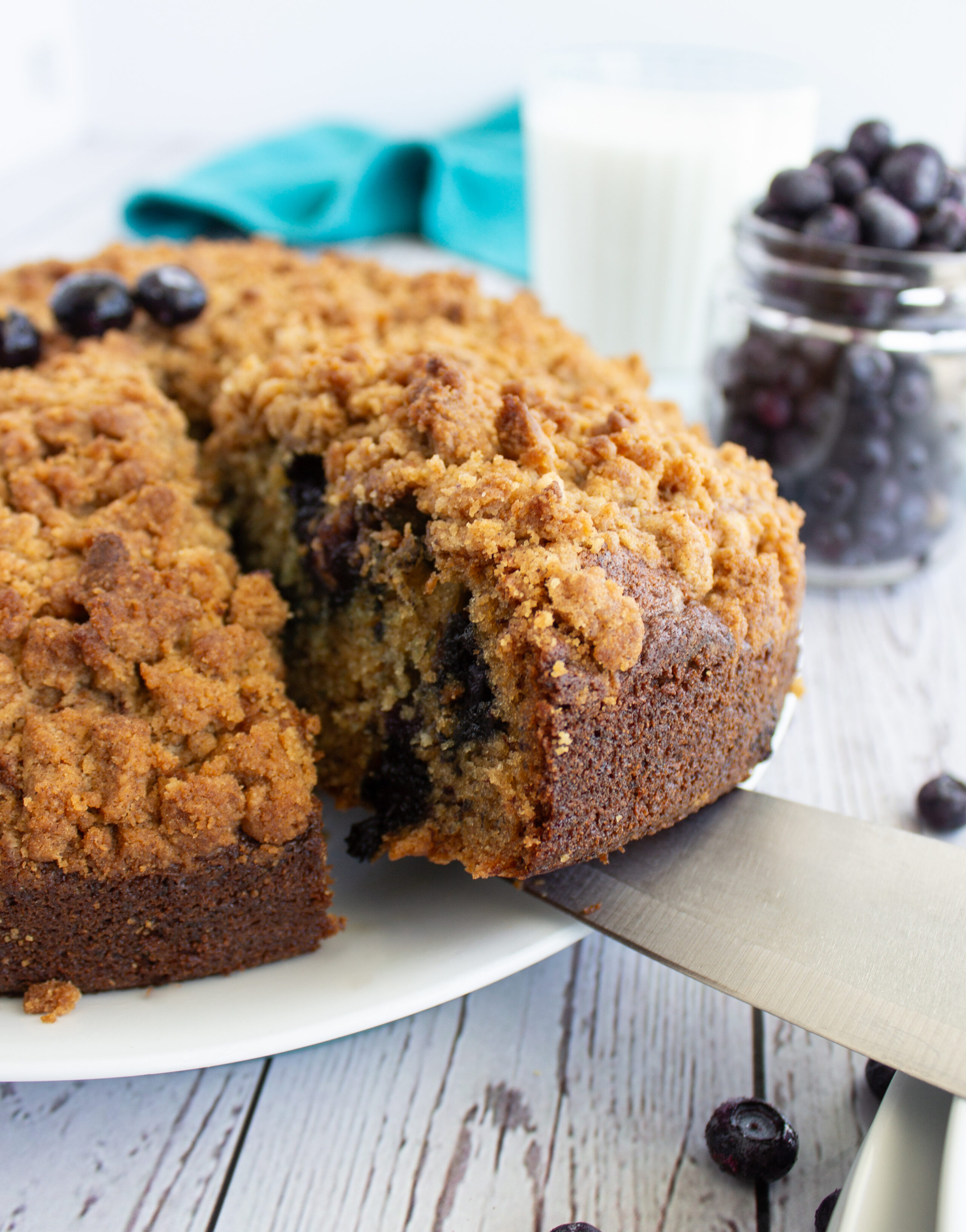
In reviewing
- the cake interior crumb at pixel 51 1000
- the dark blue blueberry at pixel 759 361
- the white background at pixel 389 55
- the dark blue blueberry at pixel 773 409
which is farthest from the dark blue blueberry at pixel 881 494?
the white background at pixel 389 55

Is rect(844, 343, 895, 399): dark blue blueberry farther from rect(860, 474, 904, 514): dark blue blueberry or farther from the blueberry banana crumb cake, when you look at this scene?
the blueberry banana crumb cake

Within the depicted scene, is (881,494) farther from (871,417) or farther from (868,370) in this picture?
(868,370)

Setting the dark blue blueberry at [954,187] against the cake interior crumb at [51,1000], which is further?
the dark blue blueberry at [954,187]

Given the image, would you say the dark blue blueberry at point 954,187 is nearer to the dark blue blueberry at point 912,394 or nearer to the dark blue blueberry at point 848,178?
the dark blue blueberry at point 848,178

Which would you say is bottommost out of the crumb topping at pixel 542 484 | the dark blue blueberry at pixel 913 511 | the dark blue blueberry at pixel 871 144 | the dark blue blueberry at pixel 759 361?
the dark blue blueberry at pixel 913 511

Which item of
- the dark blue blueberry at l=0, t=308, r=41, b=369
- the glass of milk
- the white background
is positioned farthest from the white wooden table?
the white background

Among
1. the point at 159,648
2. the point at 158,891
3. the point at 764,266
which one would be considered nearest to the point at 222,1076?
the point at 158,891

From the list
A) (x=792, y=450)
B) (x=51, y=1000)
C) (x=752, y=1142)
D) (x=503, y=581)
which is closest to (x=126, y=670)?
(x=51, y=1000)
